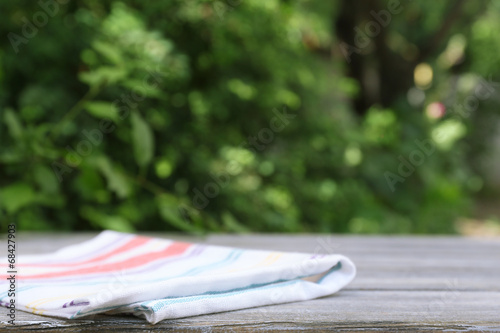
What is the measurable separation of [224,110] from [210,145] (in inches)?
8.0

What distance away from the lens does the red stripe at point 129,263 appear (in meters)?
0.94

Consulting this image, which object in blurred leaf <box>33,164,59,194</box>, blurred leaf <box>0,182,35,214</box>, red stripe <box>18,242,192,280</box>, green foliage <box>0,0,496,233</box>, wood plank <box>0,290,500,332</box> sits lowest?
wood plank <box>0,290,500,332</box>

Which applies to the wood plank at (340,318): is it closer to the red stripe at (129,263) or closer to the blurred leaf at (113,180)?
the red stripe at (129,263)

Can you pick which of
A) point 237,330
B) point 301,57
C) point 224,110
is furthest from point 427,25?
point 237,330

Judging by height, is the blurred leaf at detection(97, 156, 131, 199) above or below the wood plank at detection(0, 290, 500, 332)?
above

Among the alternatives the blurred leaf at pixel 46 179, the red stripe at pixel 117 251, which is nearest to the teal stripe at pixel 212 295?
the red stripe at pixel 117 251

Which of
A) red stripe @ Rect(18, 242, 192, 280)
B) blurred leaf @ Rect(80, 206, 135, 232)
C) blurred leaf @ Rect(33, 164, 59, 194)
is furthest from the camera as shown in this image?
blurred leaf @ Rect(80, 206, 135, 232)

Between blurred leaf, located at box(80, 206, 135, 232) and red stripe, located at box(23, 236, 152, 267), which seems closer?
red stripe, located at box(23, 236, 152, 267)

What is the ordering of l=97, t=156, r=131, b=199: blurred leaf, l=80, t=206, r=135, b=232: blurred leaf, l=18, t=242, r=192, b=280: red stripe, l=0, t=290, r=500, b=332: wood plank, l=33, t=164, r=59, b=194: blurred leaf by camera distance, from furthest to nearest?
1. l=80, t=206, r=135, b=232: blurred leaf
2. l=33, t=164, r=59, b=194: blurred leaf
3. l=97, t=156, r=131, b=199: blurred leaf
4. l=18, t=242, r=192, b=280: red stripe
5. l=0, t=290, r=500, b=332: wood plank

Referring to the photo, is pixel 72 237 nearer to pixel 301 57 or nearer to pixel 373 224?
pixel 301 57

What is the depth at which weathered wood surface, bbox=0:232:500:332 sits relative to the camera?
72 centimetres

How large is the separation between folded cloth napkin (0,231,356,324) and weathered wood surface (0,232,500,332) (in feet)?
0.06

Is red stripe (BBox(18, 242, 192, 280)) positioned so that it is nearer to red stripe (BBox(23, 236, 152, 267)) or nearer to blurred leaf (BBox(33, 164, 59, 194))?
red stripe (BBox(23, 236, 152, 267))

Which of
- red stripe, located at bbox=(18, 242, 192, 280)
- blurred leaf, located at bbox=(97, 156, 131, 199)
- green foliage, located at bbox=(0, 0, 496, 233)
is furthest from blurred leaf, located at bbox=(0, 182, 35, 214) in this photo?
red stripe, located at bbox=(18, 242, 192, 280)
